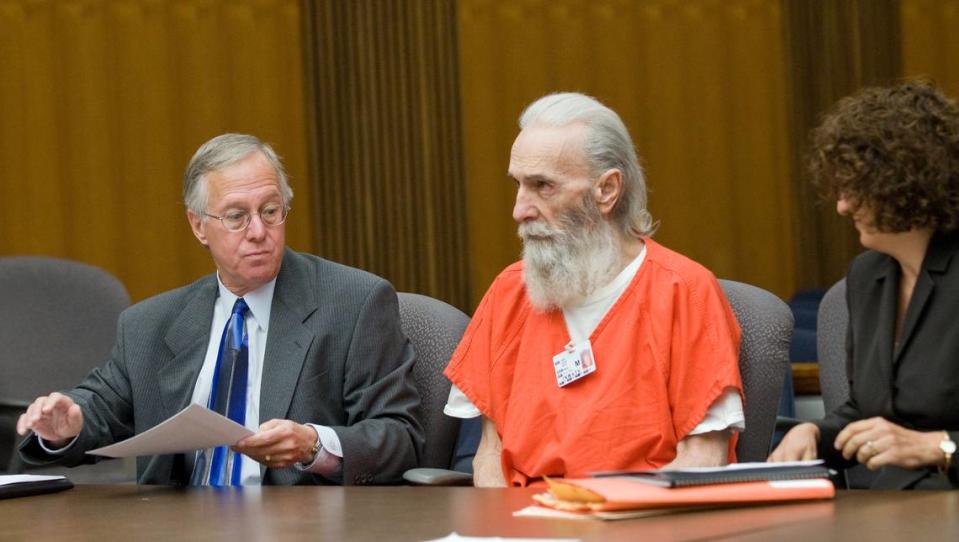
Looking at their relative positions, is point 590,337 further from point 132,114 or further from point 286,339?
point 132,114

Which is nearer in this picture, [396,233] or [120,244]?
[396,233]

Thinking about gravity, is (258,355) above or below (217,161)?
below

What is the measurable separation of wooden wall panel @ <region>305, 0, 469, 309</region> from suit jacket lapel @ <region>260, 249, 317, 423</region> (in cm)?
380

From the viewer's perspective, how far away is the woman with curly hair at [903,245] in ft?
9.09

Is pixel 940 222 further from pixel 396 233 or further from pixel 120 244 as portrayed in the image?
pixel 120 244

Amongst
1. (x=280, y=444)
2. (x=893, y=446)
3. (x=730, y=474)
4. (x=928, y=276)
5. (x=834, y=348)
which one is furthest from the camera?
(x=834, y=348)

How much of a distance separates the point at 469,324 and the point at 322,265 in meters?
0.40

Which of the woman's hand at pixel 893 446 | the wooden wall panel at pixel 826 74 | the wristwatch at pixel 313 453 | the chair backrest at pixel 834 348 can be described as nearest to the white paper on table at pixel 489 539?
the woman's hand at pixel 893 446

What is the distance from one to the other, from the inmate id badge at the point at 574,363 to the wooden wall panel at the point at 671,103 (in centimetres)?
515

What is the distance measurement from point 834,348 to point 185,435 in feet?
4.87

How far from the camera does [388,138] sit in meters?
7.24

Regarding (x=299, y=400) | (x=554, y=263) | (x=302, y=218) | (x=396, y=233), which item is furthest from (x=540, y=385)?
(x=302, y=218)

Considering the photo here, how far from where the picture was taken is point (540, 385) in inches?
121

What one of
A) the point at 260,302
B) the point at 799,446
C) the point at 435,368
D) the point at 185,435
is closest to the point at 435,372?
the point at 435,368
